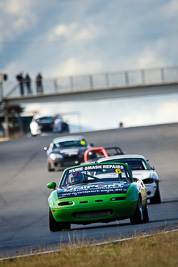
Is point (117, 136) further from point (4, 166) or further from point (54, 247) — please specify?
point (54, 247)

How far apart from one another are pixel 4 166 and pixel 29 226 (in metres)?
19.6

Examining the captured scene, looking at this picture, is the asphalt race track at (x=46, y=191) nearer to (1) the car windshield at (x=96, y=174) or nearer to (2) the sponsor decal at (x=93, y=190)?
(2) the sponsor decal at (x=93, y=190)

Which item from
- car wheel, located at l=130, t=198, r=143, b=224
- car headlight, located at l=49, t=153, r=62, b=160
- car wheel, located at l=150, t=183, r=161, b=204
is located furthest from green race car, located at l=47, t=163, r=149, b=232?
car headlight, located at l=49, t=153, r=62, b=160

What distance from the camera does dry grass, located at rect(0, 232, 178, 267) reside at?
8.10 meters

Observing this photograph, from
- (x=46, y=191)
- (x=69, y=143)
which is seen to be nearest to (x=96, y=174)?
(x=46, y=191)

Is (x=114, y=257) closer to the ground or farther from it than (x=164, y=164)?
farther from it

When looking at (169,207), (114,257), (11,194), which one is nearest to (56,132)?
(11,194)

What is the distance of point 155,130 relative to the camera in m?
47.7

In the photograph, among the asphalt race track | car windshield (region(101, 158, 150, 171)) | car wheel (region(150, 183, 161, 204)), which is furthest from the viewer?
car windshield (region(101, 158, 150, 171))

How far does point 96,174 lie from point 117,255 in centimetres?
543

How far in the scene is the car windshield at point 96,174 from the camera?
1404 cm

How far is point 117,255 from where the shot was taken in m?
8.83

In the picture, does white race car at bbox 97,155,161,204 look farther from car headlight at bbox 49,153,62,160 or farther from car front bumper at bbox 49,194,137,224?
car headlight at bbox 49,153,62,160

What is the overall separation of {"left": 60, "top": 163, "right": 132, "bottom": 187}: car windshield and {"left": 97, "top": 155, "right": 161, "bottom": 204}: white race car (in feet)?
14.1
